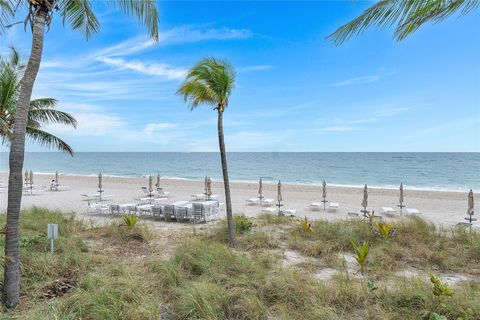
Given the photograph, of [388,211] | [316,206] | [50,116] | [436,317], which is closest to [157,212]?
[50,116]

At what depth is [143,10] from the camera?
5.07 metres

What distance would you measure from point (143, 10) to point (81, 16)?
1.96 meters

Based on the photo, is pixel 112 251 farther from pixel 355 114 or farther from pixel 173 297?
pixel 355 114

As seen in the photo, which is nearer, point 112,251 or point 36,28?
point 36,28

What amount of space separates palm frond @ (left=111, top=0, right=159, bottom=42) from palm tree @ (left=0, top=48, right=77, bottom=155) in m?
6.51

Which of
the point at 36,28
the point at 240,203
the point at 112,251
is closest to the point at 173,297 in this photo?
the point at 112,251

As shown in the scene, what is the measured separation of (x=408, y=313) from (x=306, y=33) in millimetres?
11716

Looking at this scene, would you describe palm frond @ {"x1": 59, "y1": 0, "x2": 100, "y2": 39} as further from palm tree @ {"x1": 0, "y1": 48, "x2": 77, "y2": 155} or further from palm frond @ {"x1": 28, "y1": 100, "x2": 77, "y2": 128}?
palm frond @ {"x1": 28, "y1": 100, "x2": 77, "y2": 128}

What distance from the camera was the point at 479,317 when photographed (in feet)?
11.2

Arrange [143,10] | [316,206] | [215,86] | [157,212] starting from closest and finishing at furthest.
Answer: [143,10] < [215,86] < [157,212] < [316,206]

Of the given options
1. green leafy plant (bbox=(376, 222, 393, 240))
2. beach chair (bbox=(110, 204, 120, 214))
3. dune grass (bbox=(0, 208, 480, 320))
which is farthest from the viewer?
beach chair (bbox=(110, 204, 120, 214))

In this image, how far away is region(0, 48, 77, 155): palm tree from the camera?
8859 millimetres

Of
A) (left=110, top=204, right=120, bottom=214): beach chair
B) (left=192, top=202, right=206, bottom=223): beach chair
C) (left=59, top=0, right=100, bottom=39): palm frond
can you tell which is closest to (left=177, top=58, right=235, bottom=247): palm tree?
(left=59, top=0, right=100, bottom=39): palm frond

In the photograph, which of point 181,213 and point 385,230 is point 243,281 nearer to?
point 385,230
